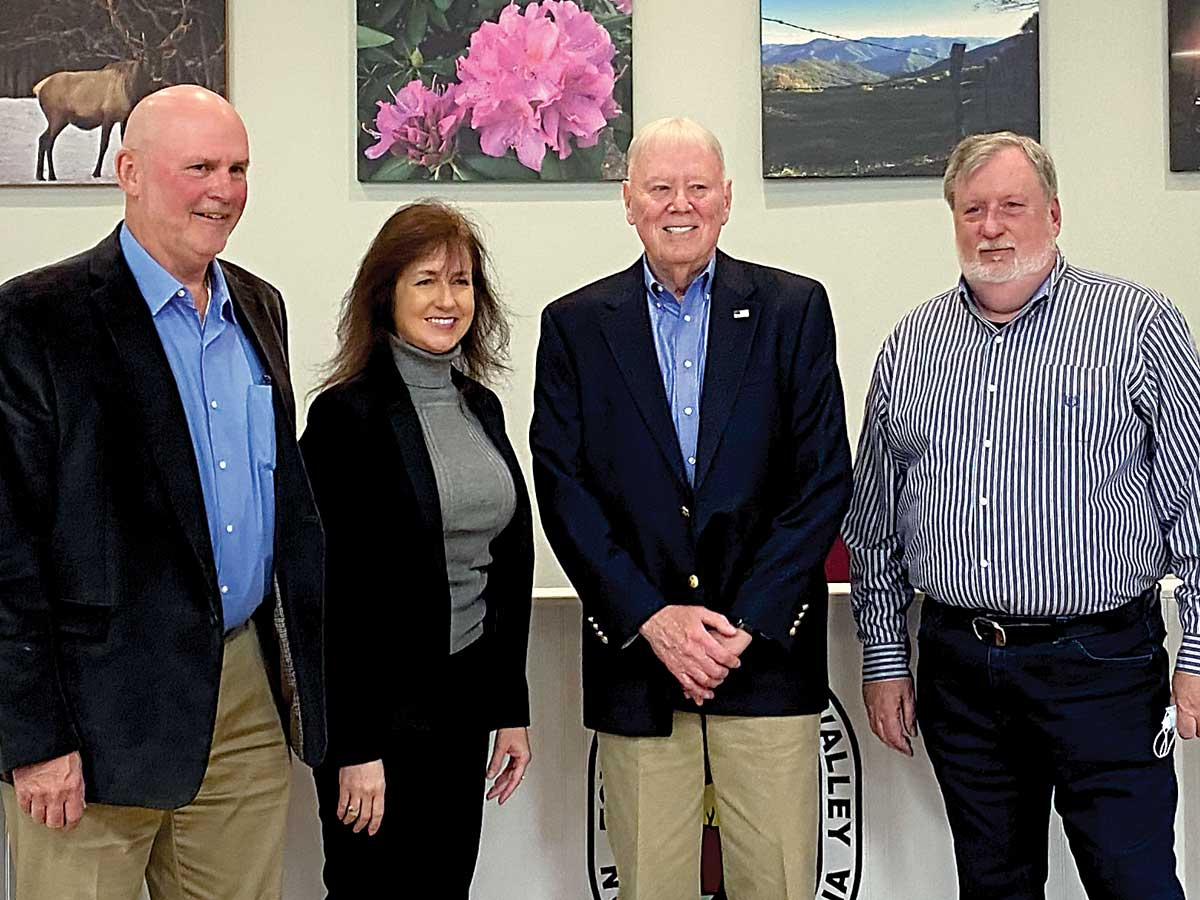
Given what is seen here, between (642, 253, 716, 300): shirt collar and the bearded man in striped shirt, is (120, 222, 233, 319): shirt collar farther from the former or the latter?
the bearded man in striped shirt

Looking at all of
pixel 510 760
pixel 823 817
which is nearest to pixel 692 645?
pixel 510 760

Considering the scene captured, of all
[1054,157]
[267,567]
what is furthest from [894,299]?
[267,567]

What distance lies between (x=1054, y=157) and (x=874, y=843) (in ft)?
6.95

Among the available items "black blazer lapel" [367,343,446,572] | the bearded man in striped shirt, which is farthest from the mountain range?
"black blazer lapel" [367,343,446,572]

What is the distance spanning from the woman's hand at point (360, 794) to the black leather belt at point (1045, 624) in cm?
99

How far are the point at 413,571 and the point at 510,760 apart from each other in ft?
1.42

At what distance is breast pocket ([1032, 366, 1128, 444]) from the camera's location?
2254mm

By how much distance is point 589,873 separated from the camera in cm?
264

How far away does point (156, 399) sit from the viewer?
1886mm

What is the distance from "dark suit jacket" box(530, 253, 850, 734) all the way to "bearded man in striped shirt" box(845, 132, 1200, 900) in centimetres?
21

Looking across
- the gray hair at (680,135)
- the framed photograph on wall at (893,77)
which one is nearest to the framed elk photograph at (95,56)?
the framed photograph on wall at (893,77)

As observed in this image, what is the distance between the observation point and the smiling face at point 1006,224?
2.31 meters

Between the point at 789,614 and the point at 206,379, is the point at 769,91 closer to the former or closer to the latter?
the point at 789,614

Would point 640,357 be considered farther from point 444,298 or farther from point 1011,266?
point 1011,266
